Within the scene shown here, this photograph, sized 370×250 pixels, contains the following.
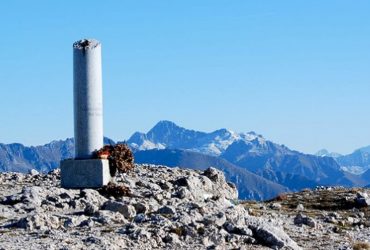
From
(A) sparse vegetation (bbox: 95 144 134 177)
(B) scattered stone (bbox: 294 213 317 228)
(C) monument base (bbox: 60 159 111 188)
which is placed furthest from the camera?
(A) sparse vegetation (bbox: 95 144 134 177)

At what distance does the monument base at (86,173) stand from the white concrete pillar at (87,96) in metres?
0.65

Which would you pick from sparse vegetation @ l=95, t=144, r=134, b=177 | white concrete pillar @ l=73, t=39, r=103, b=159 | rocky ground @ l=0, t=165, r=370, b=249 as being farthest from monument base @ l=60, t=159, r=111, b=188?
rocky ground @ l=0, t=165, r=370, b=249

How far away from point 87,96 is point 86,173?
3471 mm

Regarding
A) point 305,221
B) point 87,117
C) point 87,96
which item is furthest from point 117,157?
point 305,221

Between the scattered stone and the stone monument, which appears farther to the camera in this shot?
the stone monument

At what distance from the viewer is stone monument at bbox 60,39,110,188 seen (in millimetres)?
35125

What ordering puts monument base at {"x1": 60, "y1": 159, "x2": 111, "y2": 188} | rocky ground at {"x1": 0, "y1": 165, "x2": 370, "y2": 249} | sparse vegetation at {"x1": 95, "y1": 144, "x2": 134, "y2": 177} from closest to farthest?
rocky ground at {"x1": 0, "y1": 165, "x2": 370, "y2": 249} → monument base at {"x1": 60, "y1": 159, "x2": 111, "y2": 188} → sparse vegetation at {"x1": 95, "y1": 144, "x2": 134, "y2": 177}

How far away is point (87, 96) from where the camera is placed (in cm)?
3519

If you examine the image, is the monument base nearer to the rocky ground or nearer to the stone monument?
the stone monument

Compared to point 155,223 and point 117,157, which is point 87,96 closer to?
point 117,157

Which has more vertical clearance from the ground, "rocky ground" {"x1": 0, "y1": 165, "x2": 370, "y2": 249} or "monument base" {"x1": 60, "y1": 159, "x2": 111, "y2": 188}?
"monument base" {"x1": 60, "y1": 159, "x2": 111, "y2": 188}

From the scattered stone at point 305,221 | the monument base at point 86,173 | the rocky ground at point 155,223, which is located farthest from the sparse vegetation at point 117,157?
the scattered stone at point 305,221

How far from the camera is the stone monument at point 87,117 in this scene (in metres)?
35.1

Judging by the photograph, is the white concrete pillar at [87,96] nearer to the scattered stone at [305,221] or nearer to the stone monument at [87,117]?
the stone monument at [87,117]
